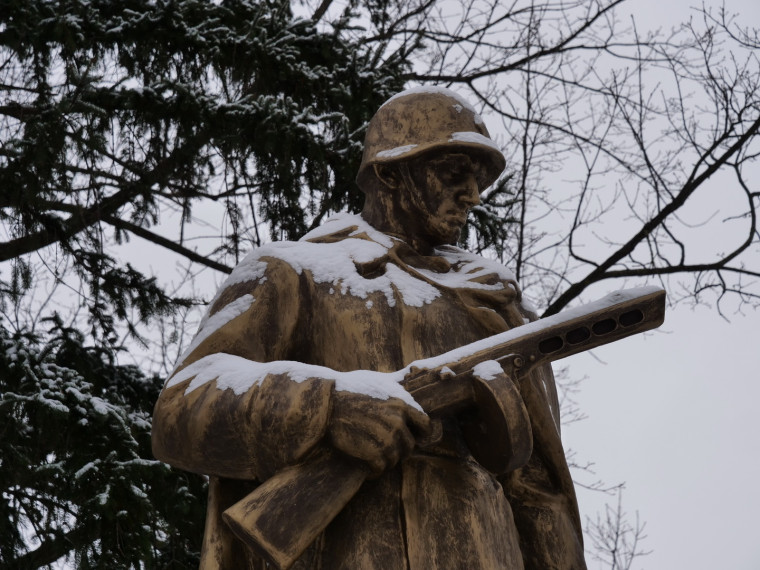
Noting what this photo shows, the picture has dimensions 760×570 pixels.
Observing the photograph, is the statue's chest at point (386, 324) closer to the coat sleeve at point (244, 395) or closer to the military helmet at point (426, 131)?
the coat sleeve at point (244, 395)

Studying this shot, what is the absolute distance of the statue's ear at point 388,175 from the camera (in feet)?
11.4

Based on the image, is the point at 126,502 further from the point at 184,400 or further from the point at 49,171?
the point at 184,400

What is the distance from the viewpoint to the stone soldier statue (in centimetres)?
279

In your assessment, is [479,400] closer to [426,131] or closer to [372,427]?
[372,427]

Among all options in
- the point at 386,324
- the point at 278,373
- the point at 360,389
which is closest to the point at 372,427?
the point at 360,389

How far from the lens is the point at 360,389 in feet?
9.14

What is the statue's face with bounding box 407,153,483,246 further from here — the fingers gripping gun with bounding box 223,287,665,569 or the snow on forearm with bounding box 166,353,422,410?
the snow on forearm with bounding box 166,353,422,410

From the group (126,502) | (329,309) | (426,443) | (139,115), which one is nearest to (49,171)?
(139,115)

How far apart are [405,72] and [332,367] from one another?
20.9ft

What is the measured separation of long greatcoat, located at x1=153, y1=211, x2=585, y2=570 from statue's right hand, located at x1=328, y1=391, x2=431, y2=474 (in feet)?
0.10

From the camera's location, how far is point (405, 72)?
9.20 metres

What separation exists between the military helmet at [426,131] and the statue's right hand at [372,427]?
2.86ft

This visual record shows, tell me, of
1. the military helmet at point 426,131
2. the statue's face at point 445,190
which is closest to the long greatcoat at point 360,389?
the statue's face at point 445,190

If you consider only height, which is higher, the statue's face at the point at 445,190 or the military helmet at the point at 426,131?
the military helmet at the point at 426,131
